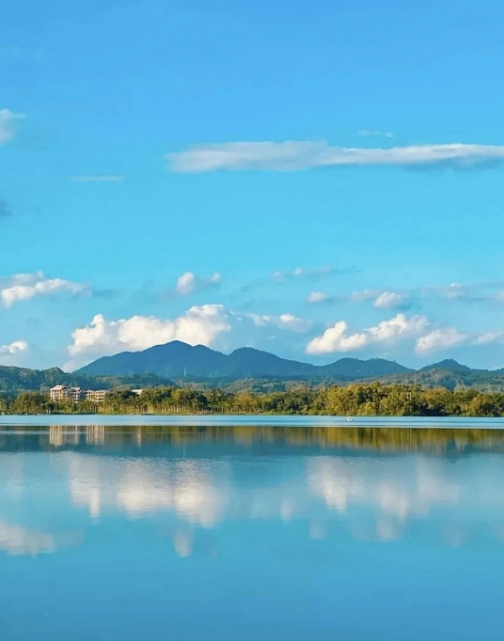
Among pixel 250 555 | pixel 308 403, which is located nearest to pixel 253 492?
pixel 250 555

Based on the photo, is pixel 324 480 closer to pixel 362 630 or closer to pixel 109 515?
pixel 109 515

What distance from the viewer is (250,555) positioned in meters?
17.1

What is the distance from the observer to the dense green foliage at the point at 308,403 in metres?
128

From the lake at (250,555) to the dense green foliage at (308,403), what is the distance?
315 ft

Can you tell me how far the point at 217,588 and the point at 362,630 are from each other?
3.06 meters

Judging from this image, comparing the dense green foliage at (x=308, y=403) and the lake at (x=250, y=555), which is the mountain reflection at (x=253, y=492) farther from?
the dense green foliage at (x=308, y=403)

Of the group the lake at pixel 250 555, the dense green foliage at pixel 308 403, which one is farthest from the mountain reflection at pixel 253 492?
the dense green foliage at pixel 308 403

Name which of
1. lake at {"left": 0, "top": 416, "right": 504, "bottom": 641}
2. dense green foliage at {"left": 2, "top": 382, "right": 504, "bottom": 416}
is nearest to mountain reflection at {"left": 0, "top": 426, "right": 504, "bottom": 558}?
lake at {"left": 0, "top": 416, "right": 504, "bottom": 641}

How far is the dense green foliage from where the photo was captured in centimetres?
12762

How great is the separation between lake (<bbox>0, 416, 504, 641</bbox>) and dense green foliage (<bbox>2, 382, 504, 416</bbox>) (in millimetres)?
96082

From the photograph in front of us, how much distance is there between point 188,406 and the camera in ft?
487

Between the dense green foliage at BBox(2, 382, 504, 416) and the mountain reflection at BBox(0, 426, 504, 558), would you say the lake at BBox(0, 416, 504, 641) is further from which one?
the dense green foliage at BBox(2, 382, 504, 416)

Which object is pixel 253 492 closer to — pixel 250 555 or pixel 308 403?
pixel 250 555

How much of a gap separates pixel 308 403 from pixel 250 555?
12761cm
